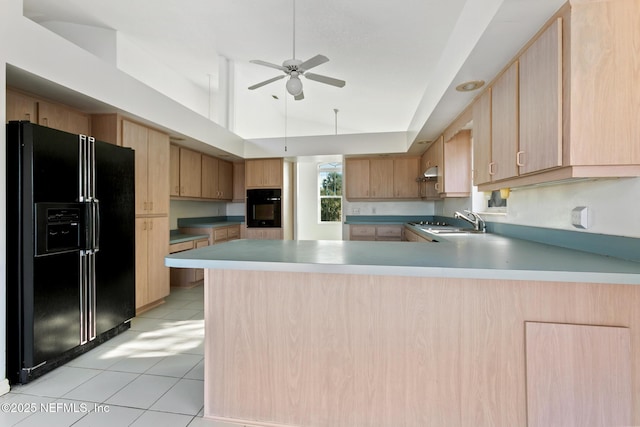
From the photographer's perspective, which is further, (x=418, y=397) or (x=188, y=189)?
(x=188, y=189)

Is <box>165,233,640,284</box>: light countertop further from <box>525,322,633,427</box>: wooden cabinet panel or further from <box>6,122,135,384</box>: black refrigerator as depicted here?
<box>6,122,135,384</box>: black refrigerator

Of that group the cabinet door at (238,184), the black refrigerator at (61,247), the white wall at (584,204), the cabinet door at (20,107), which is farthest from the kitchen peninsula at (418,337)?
the cabinet door at (238,184)

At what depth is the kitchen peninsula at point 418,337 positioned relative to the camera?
1272 mm

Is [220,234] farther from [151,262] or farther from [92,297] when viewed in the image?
[92,297]

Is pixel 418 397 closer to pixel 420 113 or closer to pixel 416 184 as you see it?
pixel 420 113

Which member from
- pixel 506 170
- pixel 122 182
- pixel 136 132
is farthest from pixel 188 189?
pixel 506 170

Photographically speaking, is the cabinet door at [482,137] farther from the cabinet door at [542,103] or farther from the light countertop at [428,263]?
the light countertop at [428,263]

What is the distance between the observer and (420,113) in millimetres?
3627

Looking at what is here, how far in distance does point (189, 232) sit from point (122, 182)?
206 cm

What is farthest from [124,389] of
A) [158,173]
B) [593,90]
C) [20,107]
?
[593,90]

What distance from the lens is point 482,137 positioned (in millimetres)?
2375

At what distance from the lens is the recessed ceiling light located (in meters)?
2.22

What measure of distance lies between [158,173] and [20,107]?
1.34 m

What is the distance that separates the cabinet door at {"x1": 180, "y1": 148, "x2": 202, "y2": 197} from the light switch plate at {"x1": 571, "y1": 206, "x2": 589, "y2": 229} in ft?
14.3
